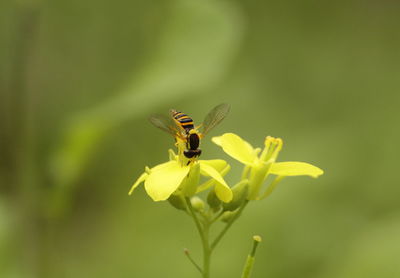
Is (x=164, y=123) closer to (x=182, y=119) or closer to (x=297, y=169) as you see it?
(x=182, y=119)

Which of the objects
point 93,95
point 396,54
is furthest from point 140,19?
point 396,54

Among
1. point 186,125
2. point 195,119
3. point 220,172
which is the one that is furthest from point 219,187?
point 195,119

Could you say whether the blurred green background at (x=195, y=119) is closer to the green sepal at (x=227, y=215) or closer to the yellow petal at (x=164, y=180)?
the green sepal at (x=227, y=215)

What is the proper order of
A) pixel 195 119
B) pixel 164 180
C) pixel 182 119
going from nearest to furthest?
pixel 164 180, pixel 182 119, pixel 195 119

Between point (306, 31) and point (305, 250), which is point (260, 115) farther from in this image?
point (306, 31)

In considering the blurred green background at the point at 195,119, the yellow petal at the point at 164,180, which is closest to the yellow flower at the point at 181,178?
the yellow petal at the point at 164,180

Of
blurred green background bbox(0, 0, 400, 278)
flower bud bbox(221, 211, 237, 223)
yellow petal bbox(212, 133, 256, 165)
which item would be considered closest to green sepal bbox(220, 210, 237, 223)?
flower bud bbox(221, 211, 237, 223)
